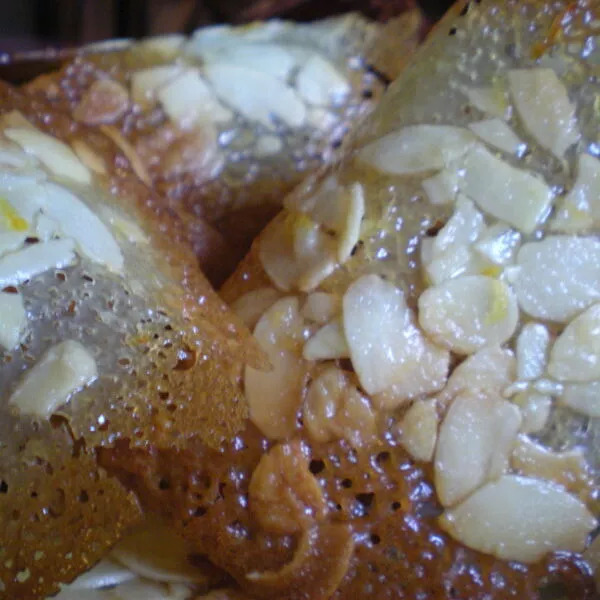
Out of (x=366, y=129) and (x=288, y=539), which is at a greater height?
(x=366, y=129)

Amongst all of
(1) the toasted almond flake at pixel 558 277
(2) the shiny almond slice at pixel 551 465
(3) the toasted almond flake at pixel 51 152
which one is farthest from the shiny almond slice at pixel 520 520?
(3) the toasted almond flake at pixel 51 152

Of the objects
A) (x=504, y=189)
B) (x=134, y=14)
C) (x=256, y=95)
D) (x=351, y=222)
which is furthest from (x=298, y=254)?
(x=134, y=14)

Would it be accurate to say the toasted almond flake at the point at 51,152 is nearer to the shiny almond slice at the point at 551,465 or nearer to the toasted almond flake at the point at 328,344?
the toasted almond flake at the point at 328,344

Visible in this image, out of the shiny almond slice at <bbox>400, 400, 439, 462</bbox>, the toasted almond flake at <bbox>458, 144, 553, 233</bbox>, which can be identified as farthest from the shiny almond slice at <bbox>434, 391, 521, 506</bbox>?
the toasted almond flake at <bbox>458, 144, 553, 233</bbox>

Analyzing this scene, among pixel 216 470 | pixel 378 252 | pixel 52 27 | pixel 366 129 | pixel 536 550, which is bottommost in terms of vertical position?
pixel 536 550

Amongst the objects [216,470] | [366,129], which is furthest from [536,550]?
[366,129]

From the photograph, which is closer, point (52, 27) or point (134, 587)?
point (134, 587)

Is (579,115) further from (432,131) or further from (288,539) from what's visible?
(288,539)
